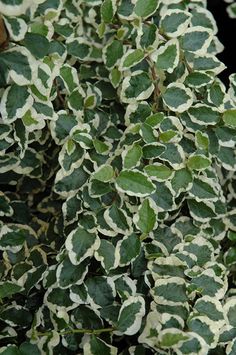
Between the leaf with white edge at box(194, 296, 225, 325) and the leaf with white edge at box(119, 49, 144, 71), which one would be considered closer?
the leaf with white edge at box(194, 296, 225, 325)

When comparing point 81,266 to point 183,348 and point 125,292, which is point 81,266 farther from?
point 183,348

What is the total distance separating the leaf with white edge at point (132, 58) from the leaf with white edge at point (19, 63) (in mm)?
308

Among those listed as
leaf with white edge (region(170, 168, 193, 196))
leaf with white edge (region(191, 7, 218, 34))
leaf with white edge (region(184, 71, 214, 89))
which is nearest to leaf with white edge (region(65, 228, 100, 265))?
leaf with white edge (region(170, 168, 193, 196))

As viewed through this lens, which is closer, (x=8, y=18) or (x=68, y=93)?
(x=8, y=18)

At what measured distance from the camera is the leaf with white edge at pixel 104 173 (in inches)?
49.1

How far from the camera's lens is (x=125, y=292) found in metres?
1.25

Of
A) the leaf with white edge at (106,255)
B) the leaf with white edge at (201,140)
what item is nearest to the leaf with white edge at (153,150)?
the leaf with white edge at (201,140)

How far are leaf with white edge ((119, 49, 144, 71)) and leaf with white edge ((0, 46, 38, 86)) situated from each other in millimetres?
308

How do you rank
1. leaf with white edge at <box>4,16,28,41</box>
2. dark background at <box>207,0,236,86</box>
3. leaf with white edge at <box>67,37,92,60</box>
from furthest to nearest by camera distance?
dark background at <box>207,0,236,86</box> < leaf with white edge at <box>67,37,92,60</box> < leaf with white edge at <box>4,16,28,41</box>

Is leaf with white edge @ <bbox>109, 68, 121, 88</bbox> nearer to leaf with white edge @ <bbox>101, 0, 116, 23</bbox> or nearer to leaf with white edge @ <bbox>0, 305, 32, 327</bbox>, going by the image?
leaf with white edge @ <bbox>101, 0, 116, 23</bbox>

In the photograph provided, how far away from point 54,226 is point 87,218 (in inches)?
7.7

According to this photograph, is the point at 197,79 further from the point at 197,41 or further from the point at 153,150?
the point at 153,150

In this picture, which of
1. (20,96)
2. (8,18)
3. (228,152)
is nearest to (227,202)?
(228,152)

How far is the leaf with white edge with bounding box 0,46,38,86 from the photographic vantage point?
1097mm
